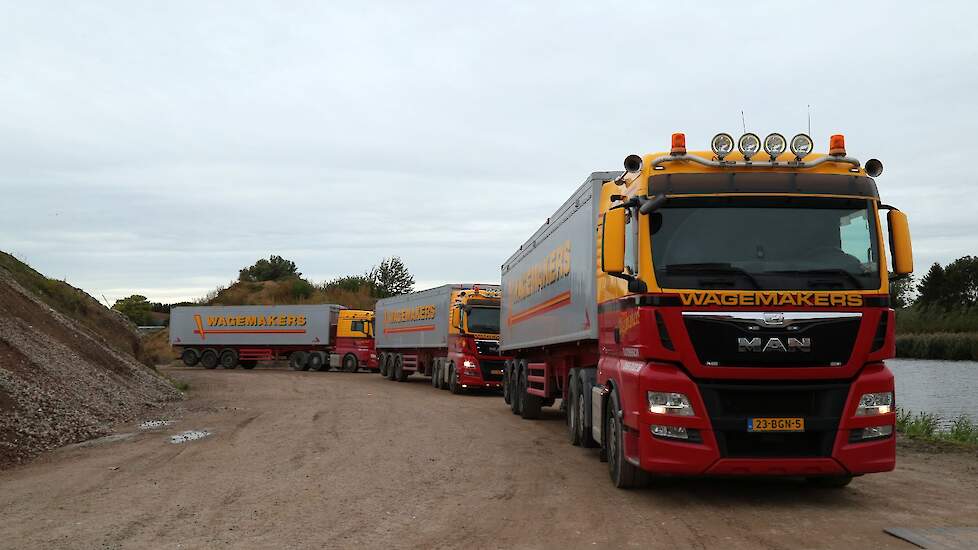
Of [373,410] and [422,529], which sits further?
[373,410]

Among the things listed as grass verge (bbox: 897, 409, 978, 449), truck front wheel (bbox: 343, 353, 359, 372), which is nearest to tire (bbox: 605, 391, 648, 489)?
grass verge (bbox: 897, 409, 978, 449)

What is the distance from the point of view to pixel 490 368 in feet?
86.2

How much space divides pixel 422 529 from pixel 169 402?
1573 cm

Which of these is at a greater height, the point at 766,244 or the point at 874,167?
the point at 874,167

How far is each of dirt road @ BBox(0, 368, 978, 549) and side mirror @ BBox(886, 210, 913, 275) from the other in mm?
2262

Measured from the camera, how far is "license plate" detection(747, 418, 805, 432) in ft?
26.1

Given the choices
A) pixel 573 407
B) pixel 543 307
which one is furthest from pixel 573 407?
pixel 543 307

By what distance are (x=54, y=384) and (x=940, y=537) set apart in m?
14.3

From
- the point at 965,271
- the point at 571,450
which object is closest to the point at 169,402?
Result: the point at 571,450

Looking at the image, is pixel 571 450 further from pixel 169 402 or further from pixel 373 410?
pixel 169 402

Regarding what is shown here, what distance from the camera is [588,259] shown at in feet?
37.4

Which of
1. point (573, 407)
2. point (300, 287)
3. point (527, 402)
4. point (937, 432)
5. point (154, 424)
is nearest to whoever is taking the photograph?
point (573, 407)

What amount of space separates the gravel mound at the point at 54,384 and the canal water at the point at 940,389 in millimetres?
14940

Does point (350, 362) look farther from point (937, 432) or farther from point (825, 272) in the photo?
point (825, 272)
